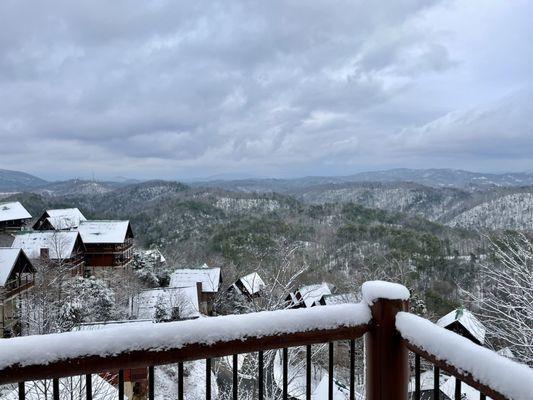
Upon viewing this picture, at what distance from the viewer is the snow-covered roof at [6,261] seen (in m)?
13.4

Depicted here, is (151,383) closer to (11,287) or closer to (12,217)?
(11,287)

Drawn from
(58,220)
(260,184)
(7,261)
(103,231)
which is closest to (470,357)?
(7,261)

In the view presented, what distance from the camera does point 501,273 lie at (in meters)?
7.46

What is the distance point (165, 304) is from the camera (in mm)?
17406

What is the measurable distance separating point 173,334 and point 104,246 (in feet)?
75.5

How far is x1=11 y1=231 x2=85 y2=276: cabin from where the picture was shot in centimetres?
1814

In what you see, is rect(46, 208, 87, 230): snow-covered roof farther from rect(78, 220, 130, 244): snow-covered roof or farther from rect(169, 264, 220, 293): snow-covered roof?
rect(169, 264, 220, 293): snow-covered roof

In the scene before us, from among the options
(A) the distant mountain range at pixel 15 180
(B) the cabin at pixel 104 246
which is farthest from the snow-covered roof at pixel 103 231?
(A) the distant mountain range at pixel 15 180

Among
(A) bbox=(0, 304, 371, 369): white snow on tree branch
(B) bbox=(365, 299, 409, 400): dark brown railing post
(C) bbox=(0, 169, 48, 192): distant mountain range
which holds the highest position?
(C) bbox=(0, 169, 48, 192): distant mountain range

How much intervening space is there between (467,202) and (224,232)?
69626 mm

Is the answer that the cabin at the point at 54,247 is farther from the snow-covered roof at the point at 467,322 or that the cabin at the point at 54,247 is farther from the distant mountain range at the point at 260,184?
the distant mountain range at the point at 260,184

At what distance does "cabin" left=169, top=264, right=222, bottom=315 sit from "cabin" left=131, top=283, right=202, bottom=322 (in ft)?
14.4

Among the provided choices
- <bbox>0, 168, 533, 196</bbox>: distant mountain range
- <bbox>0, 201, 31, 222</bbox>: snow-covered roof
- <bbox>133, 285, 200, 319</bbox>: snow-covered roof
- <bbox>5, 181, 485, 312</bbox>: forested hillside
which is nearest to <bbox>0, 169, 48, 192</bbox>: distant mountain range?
<bbox>0, 168, 533, 196</bbox>: distant mountain range

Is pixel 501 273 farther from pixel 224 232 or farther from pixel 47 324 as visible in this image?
pixel 224 232
